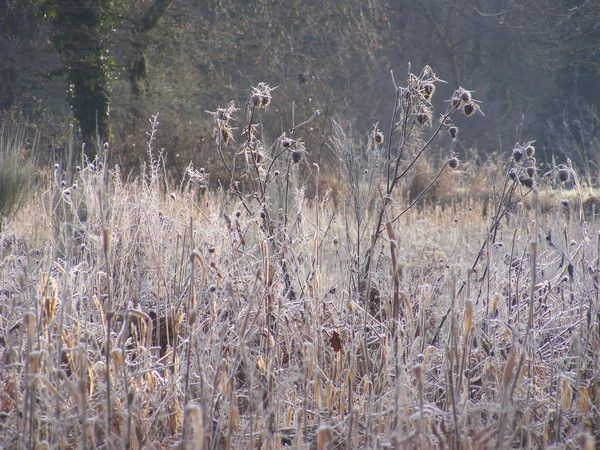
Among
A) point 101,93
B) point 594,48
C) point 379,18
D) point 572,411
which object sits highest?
point 379,18

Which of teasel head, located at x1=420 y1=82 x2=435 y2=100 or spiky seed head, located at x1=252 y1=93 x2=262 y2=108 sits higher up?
teasel head, located at x1=420 y1=82 x2=435 y2=100

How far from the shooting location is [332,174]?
13453 millimetres

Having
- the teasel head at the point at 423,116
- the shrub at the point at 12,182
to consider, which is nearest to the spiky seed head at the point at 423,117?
the teasel head at the point at 423,116

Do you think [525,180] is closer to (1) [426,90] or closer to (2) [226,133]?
(1) [426,90]

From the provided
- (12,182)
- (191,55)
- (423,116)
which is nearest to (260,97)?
(423,116)

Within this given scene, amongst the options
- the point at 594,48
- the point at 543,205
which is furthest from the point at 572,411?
the point at 594,48

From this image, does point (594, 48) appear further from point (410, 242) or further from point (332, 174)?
point (410, 242)

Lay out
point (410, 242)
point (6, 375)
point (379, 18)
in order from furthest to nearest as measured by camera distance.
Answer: point (379, 18)
point (410, 242)
point (6, 375)

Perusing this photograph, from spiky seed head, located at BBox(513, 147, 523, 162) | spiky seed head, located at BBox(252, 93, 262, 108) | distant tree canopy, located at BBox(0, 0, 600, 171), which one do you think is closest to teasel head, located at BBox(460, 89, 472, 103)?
spiky seed head, located at BBox(513, 147, 523, 162)

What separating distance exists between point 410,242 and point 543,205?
17.4ft

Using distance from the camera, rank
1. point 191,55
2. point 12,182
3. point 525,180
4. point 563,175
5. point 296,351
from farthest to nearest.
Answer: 1. point 191,55
2. point 12,182
3. point 525,180
4. point 563,175
5. point 296,351

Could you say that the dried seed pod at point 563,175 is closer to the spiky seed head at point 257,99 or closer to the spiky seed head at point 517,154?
the spiky seed head at point 517,154

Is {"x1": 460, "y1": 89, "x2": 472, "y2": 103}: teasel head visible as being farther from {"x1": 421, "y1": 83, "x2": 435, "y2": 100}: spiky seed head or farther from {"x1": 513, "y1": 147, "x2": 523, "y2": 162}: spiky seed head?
{"x1": 513, "y1": 147, "x2": 523, "y2": 162}: spiky seed head

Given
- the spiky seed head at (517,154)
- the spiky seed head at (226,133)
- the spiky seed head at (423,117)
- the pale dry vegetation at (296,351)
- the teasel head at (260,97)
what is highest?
the teasel head at (260,97)
